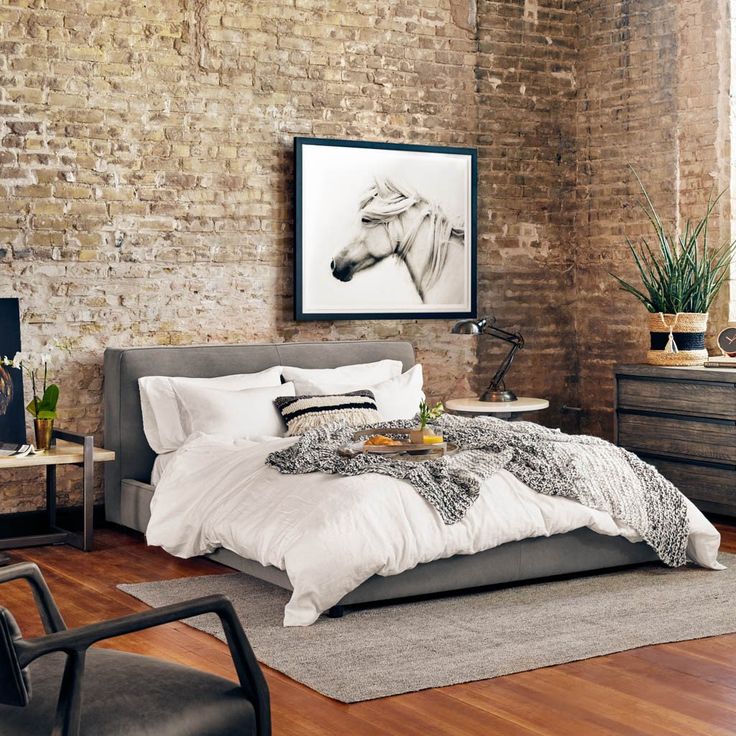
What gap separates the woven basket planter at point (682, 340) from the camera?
6.75 meters

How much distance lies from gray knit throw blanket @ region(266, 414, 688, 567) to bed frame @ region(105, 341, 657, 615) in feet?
0.54

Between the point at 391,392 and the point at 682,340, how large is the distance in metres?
1.75

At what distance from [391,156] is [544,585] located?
10.7 ft

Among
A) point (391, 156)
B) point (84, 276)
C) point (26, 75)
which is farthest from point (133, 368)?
point (391, 156)

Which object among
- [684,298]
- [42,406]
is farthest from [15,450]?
[684,298]

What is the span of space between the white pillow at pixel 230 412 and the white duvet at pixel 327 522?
462 mm

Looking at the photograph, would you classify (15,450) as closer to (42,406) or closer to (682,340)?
(42,406)

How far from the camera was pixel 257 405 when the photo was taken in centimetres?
606

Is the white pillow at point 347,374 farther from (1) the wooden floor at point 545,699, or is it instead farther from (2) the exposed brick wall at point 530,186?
(1) the wooden floor at point 545,699

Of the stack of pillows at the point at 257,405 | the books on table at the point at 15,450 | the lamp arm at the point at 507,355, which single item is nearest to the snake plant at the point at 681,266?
the lamp arm at the point at 507,355

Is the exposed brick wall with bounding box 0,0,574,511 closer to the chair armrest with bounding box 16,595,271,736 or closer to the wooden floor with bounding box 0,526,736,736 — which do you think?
the wooden floor with bounding box 0,526,736,736

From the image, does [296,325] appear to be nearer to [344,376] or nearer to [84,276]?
[344,376]

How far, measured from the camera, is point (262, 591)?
4883 mm

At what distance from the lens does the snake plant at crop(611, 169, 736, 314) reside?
6816mm
